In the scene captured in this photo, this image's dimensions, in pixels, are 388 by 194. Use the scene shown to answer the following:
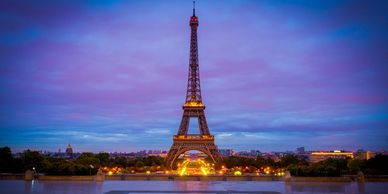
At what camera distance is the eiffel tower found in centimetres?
8281

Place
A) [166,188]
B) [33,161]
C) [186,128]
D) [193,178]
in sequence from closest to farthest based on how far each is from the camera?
[166,188]
[193,178]
[33,161]
[186,128]

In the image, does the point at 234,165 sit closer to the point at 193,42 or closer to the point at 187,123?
the point at 187,123

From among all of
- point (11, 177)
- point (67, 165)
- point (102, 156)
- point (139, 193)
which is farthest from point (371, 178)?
point (102, 156)

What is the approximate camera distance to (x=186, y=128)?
280 ft

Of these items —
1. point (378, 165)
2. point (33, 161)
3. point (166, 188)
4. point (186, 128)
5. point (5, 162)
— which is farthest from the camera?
point (186, 128)

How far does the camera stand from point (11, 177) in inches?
1955

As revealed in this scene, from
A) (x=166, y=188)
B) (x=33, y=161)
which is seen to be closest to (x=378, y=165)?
(x=166, y=188)

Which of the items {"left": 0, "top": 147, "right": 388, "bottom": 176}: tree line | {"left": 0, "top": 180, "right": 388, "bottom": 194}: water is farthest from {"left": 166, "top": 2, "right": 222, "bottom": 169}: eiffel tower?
{"left": 0, "top": 180, "right": 388, "bottom": 194}: water

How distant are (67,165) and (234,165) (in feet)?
150

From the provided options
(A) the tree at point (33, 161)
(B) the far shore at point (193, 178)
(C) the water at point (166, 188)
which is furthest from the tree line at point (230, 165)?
(C) the water at point (166, 188)

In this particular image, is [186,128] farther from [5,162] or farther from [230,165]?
[5,162]

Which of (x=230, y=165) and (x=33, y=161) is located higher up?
(x=33, y=161)

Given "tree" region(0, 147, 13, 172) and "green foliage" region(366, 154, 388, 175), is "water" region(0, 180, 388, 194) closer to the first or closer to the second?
"green foliage" region(366, 154, 388, 175)

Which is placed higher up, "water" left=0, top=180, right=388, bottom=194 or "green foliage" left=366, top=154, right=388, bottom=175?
"green foliage" left=366, top=154, right=388, bottom=175
